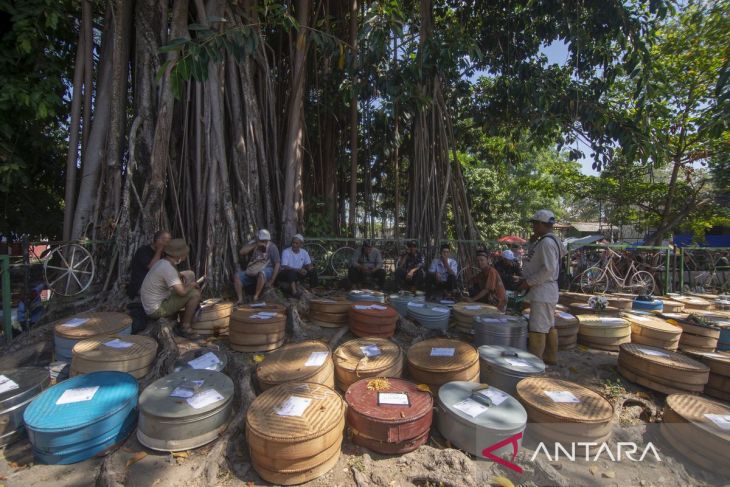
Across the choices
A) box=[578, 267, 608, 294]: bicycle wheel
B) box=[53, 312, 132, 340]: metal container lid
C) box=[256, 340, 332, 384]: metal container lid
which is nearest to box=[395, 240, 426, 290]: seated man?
box=[256, 340, 332, 384]: metal container lid

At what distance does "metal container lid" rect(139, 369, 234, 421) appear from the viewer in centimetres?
206

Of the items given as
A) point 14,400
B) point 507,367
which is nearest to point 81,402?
point 14,400

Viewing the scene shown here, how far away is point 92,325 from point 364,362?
7.97 feet

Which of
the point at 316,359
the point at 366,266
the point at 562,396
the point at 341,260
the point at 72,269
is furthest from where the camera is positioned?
the point at 341,260

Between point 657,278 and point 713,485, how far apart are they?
6.89m

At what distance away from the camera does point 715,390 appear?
2.97 meters

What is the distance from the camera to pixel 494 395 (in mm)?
2301

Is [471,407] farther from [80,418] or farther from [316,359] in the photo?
[80,418]

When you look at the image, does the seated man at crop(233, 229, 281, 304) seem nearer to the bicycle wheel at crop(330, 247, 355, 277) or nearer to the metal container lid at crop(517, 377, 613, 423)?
the bicycle wheel at crop(330, 247, 355, 277)

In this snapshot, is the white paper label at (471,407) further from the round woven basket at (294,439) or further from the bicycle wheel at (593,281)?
the bicycle wheel at (593,281)

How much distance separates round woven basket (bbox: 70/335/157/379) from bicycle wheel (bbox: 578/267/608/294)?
299 inches

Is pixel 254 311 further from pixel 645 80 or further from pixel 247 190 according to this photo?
pixel 645 80

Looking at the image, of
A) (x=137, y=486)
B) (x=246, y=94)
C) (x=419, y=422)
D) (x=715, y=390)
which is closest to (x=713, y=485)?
(x=715, y=390)

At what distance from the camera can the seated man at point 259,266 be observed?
4461 mm
